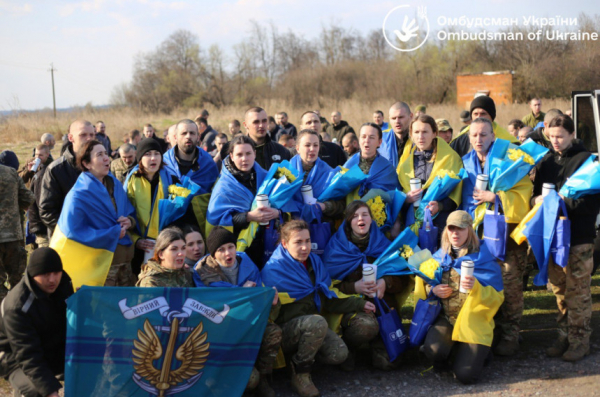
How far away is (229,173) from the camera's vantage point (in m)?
6.16

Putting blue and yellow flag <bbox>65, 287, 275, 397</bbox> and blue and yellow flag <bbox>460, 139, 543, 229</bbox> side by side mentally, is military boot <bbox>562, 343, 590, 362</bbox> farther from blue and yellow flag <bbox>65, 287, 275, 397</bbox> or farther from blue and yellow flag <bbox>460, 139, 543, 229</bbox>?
blue and yellow flag <bbox>65, 287, 275, 397</bbox>

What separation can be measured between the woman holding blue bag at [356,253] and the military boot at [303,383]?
0.83 meters

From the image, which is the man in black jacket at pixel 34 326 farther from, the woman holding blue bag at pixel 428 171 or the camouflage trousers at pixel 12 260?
the woman holding blue bag at pixel 428 171

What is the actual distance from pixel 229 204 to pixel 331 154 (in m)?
2.21

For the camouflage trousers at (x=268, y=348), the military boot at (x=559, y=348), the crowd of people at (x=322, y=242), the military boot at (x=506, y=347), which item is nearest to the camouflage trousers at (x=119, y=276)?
the crowd of people at (x=322, y=242)

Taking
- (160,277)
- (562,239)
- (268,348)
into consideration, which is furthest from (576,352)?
(160,277)

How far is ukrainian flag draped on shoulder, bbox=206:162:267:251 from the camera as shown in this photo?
5.94 m

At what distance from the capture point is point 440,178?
6172 mm

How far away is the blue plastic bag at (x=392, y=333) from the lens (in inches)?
224

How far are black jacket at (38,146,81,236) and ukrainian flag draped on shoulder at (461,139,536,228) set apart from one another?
414 centimetres

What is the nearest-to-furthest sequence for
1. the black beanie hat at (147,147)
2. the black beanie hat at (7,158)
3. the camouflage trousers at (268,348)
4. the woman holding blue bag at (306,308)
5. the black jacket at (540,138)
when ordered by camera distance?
the camouflage trousers at (268,348) < the woman holding blue bag at (306,308) < the black beanie hat at (147,147) < the black beanie hat at (7,158) < the black jacket at (540,138)

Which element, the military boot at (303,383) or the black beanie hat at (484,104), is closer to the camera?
the military boot at (303,383)

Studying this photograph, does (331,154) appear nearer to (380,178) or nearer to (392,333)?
(380,178)

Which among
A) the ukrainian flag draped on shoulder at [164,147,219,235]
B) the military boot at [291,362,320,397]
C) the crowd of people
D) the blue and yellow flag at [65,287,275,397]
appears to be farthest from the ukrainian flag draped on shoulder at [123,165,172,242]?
the military boot at [291,362,320,397]
